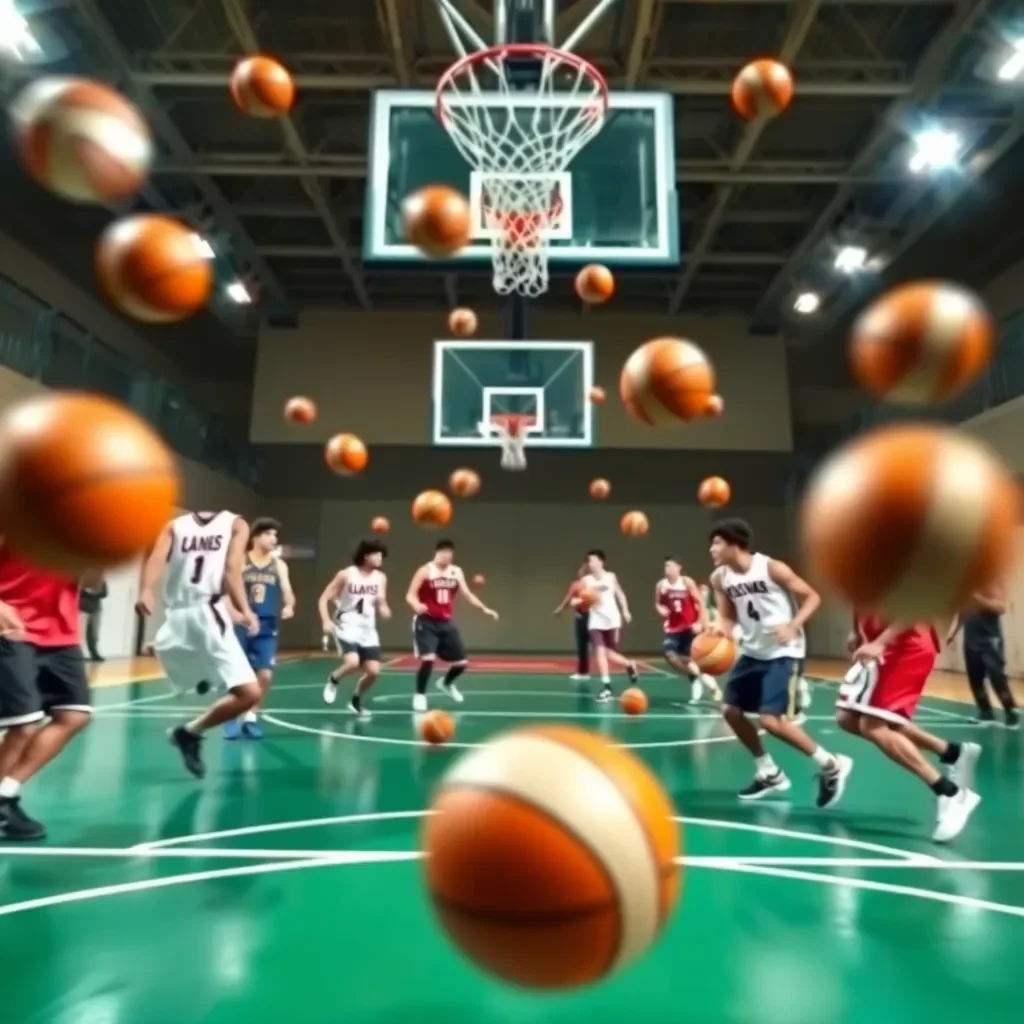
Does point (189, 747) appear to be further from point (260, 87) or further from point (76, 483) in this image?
point (260, 87)

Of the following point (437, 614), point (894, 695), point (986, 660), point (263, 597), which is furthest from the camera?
point (437, 614)

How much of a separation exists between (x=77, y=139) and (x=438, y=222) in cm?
271

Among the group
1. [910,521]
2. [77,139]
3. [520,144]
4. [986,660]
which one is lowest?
[986,660]

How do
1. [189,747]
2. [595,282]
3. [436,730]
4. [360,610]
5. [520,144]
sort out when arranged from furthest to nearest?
[360,610] → [520,144] → [595,282] → [436,730] → [189,747]

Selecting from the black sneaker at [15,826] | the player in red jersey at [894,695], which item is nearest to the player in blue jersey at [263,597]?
the black sneaker at [15,826]

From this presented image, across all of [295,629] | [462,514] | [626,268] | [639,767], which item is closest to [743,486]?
[462,514]

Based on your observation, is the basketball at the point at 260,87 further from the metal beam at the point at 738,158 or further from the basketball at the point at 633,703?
the basketball at the point at 633,703

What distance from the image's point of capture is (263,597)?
8.36 meters

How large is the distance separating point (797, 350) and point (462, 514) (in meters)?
9.20

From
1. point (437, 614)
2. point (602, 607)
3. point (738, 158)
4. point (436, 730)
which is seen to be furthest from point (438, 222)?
point (738, 158)

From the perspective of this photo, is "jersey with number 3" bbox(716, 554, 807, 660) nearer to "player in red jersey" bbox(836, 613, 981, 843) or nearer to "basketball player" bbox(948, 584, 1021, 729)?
"player in red jersey" bbox(836, 613, 981, 843)

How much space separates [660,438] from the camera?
2030cm

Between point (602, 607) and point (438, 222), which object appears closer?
point (438, 222)

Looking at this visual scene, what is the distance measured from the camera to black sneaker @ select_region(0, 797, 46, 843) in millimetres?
4320
